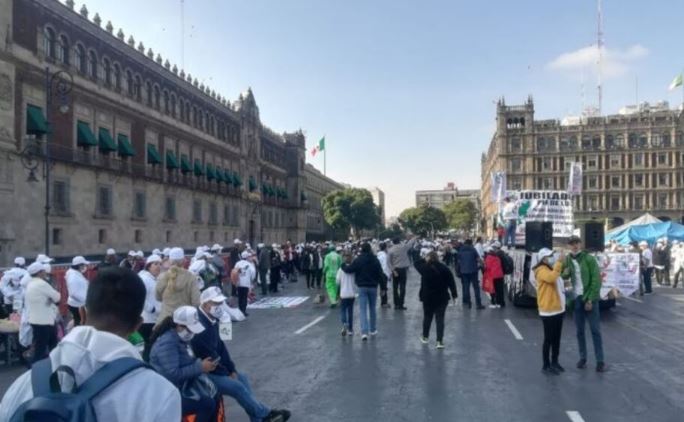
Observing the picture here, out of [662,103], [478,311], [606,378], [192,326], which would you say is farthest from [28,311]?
[662,103]

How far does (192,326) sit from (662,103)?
117472 mm

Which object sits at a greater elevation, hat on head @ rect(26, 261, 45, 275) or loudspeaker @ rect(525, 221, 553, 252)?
loudspeaker @ rect(525, 221, 553, 252)

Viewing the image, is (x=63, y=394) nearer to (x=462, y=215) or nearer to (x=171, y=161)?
(x=171, y=161)

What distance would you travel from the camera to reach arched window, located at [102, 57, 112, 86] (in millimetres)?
36562

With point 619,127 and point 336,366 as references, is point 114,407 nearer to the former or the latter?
point 336,366

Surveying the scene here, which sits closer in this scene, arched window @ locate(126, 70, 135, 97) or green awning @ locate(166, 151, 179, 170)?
arched window @ locate(126, 70, 135, 97)

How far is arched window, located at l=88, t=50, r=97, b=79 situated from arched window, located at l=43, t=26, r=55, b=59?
10.9 ft

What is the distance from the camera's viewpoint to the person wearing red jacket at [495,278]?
1733 centimetres

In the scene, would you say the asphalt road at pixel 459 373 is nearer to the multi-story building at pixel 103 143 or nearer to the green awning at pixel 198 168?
the multi-story building at pixel 103 143

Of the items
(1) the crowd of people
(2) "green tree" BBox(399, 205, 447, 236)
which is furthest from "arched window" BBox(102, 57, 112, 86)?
(2) "green tree" BBox(399, 205, 447, 236)

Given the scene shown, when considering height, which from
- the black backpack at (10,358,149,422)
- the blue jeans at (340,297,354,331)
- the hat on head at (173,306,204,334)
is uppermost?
the black backpack at (10,358,149,422)

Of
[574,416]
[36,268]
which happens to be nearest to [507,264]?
[574,416]

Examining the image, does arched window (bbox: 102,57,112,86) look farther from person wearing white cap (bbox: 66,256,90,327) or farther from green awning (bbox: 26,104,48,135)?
person wearing white cap (bbox: 66,256,90,327)

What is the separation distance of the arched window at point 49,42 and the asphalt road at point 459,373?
23.1 metres
